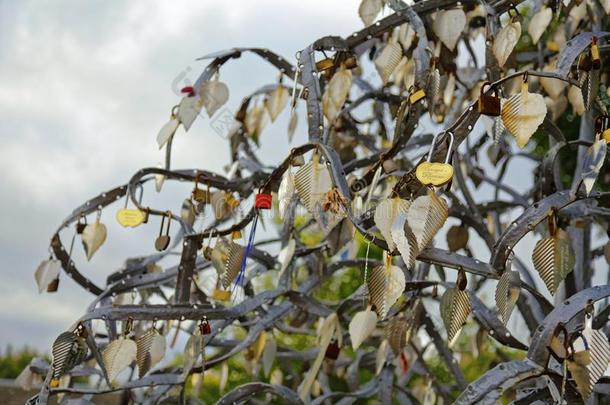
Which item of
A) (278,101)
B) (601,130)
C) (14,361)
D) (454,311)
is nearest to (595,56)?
(601,130)

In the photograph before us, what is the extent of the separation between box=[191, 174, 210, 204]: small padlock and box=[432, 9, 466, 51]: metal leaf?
2.12ft

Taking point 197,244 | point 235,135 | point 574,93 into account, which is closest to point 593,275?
point 574,93

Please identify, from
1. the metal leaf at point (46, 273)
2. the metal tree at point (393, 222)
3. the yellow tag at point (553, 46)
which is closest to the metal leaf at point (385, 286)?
the metal tree at point (393, 222)

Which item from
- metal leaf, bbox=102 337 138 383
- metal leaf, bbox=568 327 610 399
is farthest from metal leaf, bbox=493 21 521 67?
metal leaf, bbox=102 337 138 383

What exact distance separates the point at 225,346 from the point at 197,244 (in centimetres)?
69

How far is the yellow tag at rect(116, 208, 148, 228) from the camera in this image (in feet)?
5.88

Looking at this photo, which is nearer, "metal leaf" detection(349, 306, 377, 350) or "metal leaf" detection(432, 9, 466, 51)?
"metal leaf" detection(349, 306, 377, 350)

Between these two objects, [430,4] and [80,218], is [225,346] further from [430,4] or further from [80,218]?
[430,4]

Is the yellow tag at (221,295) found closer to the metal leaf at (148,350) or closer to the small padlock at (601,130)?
the metal leaf at (148,350)

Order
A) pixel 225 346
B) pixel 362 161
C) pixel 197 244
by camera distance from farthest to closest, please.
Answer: pixel 225 346, pixel 362 161, pixel 197 244

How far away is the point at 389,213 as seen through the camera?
3.98 feet

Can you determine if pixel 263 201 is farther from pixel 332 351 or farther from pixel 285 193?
pixel 332 351

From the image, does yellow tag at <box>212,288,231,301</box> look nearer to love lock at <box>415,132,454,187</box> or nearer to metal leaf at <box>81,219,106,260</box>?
metal leaf at <box>81,219,106,260</box>

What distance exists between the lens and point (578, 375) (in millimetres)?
1128
